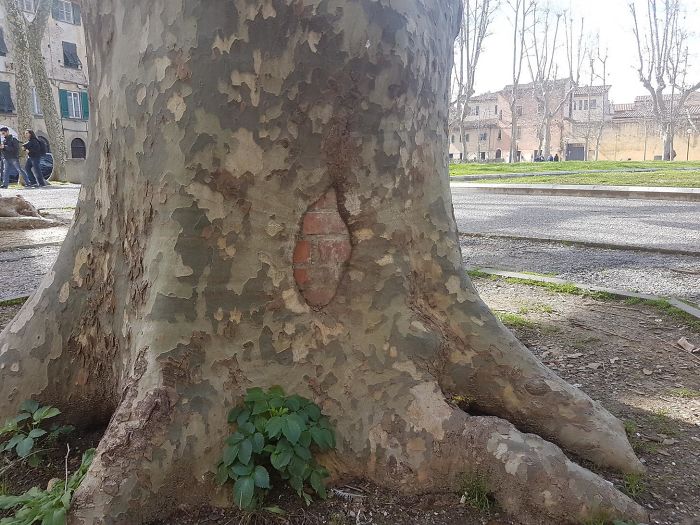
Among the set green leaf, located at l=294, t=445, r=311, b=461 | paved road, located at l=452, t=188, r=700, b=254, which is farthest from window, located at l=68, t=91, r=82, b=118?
green leaf, located at l=294, t=445, r=311, b=461

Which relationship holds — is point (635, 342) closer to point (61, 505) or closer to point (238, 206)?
point (238, 206)

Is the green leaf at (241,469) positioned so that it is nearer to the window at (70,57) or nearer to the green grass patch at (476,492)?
the green grass patch at (476,492)

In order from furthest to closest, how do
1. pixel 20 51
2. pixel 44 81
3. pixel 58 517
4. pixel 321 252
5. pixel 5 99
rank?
pixel 5 99 → pixel 20 51 → pixel 44 81 → pixel 321 252 → pixel 58 517

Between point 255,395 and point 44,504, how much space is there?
2.21 feet

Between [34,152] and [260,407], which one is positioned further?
[34,152]

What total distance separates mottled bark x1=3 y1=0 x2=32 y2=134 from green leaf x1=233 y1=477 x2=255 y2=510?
23.6 m

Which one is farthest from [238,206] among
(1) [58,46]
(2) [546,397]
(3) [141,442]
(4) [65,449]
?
(1) [58,46]

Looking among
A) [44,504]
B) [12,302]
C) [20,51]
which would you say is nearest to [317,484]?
[44,504]

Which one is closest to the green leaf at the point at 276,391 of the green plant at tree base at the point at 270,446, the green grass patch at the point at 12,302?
the green plant at tree base at the point at 270,446

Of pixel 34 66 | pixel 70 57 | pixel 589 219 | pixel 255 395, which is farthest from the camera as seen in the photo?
pixel 70 57

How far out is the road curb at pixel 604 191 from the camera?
1279 centimetres

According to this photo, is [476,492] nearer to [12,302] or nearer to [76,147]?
[12,302]

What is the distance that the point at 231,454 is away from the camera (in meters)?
1.79

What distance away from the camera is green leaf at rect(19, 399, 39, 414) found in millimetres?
2141
